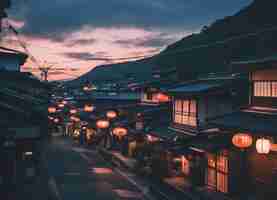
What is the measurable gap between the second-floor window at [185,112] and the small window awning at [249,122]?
5.79 metres

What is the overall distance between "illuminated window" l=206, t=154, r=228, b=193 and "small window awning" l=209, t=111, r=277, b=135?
8.71ft

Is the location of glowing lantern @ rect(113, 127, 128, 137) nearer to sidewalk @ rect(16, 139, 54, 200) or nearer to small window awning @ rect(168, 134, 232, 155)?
small window awning @ rect(168, 134, 232, 155)

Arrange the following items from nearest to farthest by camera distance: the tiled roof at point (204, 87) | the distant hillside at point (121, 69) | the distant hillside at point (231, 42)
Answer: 1. the tiled roof at point (204, 87)
2. the distant hillside at point (231, 42)
3. the distant hillside at point (121, 69)

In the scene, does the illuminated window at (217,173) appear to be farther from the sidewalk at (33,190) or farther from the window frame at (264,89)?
the sidewalk at (33,190)

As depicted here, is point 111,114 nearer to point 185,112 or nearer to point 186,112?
point 185,112

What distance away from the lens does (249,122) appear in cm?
1905

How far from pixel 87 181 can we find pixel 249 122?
1450cm

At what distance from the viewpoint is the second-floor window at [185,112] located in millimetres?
27422

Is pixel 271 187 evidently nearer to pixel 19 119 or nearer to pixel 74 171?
pixel 19 119

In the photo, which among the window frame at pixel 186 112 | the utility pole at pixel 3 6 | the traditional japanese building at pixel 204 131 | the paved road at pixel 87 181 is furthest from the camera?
the window frame at pixel 186 112

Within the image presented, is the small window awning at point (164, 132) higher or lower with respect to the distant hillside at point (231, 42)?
lower

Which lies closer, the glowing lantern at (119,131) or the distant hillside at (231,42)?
the glowing lantern at (119,131)

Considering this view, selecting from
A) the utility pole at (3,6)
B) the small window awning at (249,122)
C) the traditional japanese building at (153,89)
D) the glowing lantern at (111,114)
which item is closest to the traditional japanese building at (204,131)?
the small window awning at (249,122)

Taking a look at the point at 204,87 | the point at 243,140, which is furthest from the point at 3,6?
the point at 204,87
